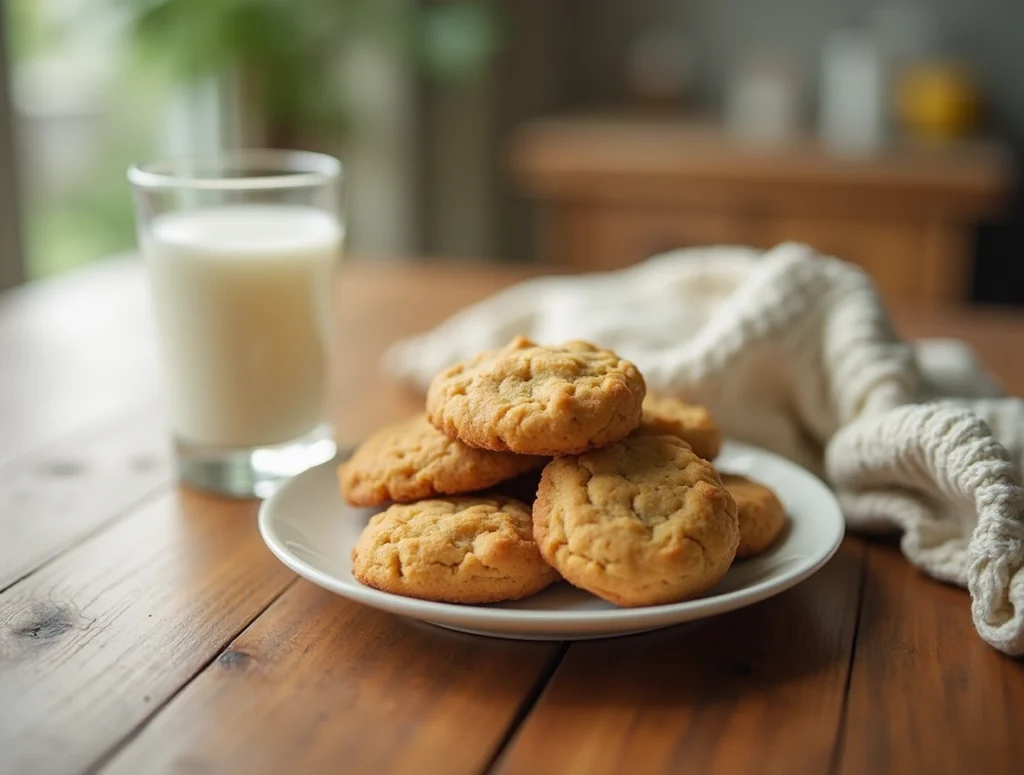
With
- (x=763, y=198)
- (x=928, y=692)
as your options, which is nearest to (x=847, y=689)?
(x=928, y=692)

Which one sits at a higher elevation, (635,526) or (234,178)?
(234,178)

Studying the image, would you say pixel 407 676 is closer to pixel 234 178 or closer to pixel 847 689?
pixel 847 689

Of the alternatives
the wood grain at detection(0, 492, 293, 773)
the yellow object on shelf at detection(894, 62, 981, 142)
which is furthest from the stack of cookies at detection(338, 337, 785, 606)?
the yellow object on shelf at detection(894, 62, 981, 142)

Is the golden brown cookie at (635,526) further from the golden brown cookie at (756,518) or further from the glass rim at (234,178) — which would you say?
the glass rim at (234,178)

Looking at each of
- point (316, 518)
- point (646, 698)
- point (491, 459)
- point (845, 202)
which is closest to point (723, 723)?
point (646, 698)

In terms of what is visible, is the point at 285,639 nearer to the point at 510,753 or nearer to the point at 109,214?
the point at 510,753

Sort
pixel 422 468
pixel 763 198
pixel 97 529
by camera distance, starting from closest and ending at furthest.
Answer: pixel 422 468
pixel 97 529
pixel 763 198

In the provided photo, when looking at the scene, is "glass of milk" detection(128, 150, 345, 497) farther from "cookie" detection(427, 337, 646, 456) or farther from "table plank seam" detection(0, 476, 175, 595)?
"cookie" detection(427, 337, 646, 456)
